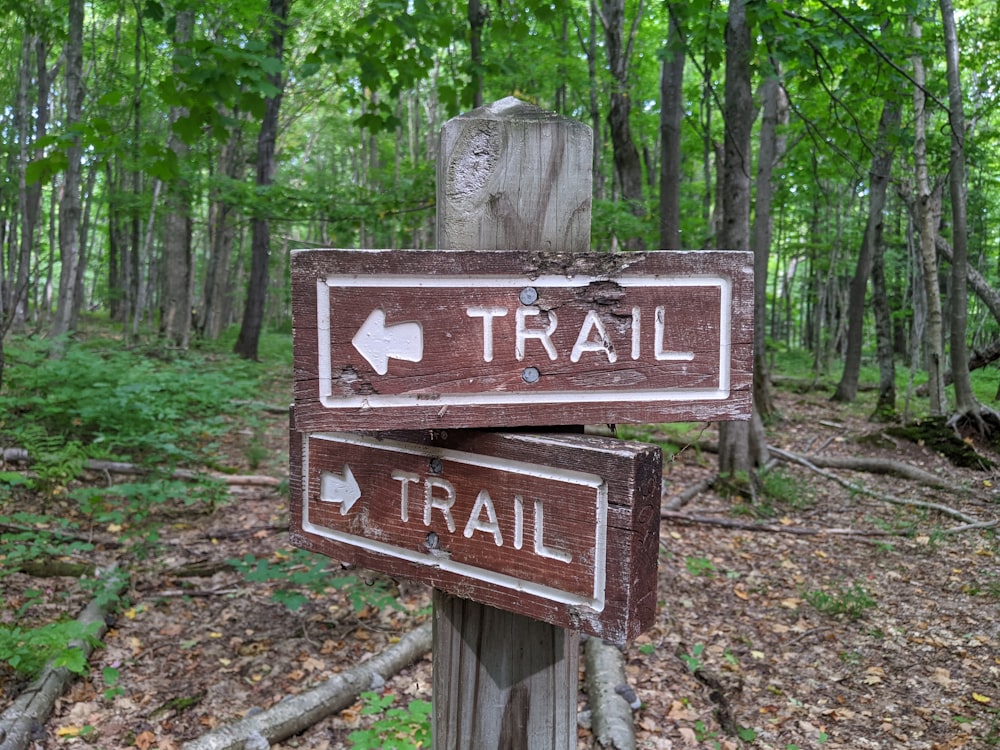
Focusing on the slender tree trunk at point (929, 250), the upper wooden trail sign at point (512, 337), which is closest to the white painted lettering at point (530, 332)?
the upper wooden trail sign at point (512, 337)

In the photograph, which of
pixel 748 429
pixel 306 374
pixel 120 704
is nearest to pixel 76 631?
pixel 120 704

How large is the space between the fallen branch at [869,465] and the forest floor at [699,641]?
75.0 inches

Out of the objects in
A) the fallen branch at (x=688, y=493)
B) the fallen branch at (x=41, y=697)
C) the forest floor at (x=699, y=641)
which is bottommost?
the forest floor at (x=699, y=641)

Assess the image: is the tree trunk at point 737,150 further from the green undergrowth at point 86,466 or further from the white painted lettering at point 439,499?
the white painted lettering at point 439,499

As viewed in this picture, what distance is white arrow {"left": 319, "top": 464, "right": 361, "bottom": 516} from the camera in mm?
1293

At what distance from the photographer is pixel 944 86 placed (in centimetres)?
971

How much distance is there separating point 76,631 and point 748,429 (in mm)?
5994

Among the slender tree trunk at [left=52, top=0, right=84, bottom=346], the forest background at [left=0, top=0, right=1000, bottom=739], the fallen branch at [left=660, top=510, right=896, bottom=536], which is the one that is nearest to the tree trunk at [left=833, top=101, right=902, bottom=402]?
the forest background at [left=0, top=0, right=1000, bottom=739]

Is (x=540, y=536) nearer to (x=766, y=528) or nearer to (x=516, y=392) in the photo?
(x=516, y=392)

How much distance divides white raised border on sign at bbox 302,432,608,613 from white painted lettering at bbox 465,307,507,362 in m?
0.18

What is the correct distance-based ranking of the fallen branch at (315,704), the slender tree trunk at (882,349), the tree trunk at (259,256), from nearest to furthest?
the fallen branch at (315,704) < the slender tree trunk at (882,349) < the tree trunk at (259,256)

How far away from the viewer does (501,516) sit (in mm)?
1117

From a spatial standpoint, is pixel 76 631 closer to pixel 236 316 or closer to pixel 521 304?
pixel 521 304

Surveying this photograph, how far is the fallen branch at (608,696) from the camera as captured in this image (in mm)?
2758
